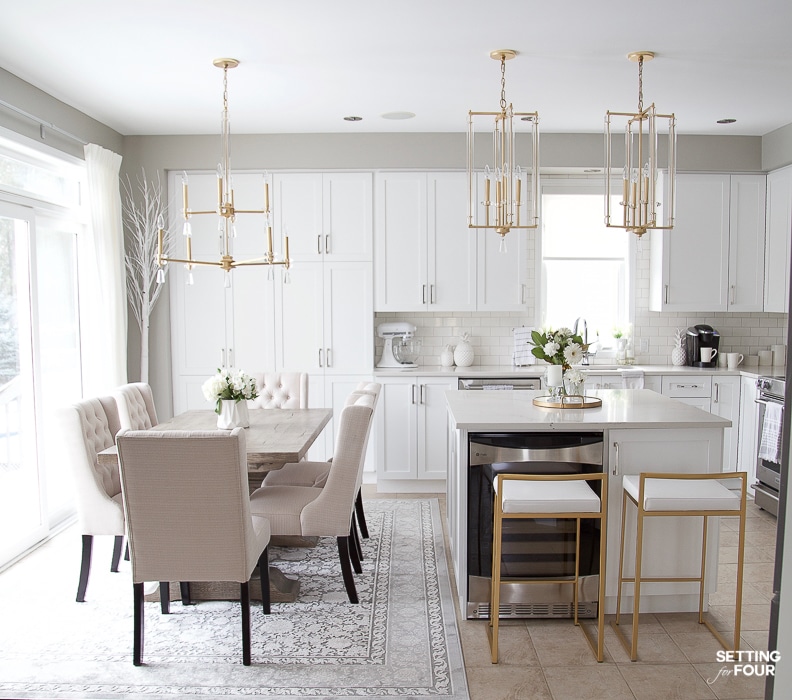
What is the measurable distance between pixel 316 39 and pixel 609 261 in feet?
11.3

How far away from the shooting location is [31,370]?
4.14m

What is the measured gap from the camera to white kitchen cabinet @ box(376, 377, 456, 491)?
5332mm

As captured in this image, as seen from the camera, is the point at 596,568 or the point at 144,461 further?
the point at 596,568

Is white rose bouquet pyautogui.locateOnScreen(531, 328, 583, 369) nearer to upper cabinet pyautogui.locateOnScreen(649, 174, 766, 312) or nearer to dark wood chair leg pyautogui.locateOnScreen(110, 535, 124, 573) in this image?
dark wood chair leg pyautogui.locateOnScreen(110, 535, 124, 573)

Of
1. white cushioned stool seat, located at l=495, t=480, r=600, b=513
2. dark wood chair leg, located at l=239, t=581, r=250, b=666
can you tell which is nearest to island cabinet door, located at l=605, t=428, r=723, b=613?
white cushioned stool seat, located at l=495, t=480, r=600, b=513

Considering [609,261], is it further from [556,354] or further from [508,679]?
[508,679]

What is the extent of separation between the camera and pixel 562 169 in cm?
556

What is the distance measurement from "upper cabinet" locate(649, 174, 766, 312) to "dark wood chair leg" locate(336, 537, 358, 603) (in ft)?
11.4

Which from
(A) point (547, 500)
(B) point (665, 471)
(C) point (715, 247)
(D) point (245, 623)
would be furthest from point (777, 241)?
(D) point (245, 623)

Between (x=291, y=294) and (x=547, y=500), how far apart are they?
3.22m

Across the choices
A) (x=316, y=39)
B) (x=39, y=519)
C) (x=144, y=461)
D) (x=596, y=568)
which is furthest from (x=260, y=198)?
(x=596, y=568)

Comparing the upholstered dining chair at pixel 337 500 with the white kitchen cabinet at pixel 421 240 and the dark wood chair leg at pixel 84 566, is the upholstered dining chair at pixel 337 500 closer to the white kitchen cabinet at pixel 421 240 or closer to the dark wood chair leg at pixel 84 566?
the dark wood chair leg at pixel 84 566

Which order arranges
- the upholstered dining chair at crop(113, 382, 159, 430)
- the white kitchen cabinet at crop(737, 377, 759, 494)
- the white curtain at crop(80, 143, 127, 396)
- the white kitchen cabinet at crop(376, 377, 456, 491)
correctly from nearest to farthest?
the upholstered dining chair at crop(113, 382, 159, 430)
the white curtain at crop(80, 143, 127, 396)
the white kitchen cabinet at crop(737, 377, 759, 494)
the white kitchen cabinet at crop(376, 377, 456, 491)

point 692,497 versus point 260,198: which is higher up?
point 260,198
